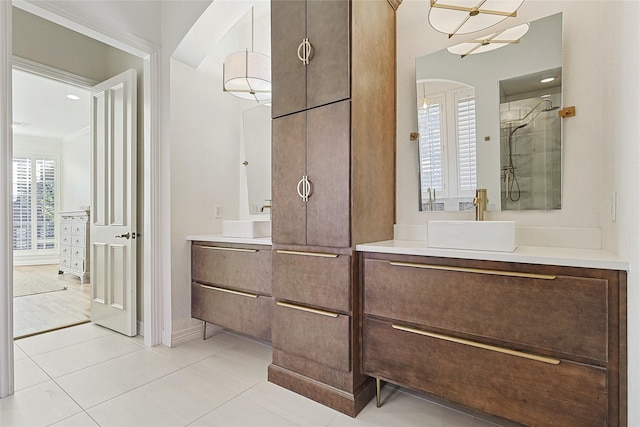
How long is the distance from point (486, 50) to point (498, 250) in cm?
120

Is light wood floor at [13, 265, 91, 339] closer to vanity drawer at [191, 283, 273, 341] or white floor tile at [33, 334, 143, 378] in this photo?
white floor tile at [33, 334, 143, 378]

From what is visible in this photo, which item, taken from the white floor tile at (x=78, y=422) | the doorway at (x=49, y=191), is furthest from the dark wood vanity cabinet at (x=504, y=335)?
the doorway at (x=49, y=191)

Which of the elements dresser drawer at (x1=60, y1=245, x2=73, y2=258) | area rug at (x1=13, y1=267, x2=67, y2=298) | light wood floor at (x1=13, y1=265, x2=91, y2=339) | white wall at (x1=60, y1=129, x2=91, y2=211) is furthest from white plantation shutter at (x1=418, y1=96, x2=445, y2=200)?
white wall at (x1=60, y1=129, x2=91, y2=211)

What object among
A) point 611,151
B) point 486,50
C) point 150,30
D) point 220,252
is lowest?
point 220,252

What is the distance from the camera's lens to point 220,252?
8.43 ft

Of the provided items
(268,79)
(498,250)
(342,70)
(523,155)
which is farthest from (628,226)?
(268,79)

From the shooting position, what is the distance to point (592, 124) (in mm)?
1617

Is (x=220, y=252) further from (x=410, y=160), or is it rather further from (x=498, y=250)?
(x=498, y=250)

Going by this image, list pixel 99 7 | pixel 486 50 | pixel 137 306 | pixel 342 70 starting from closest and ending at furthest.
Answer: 1. pixel 342 70
2. pixel 486 50
3. pixel 99 7
4. pixel 137 306

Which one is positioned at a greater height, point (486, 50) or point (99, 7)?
point (99, 7)

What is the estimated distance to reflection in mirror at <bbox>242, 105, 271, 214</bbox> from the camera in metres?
2.98

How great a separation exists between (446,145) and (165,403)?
222cm

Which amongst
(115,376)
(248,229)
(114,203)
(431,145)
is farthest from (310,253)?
(114,203)

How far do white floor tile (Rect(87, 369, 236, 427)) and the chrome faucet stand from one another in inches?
68.8
